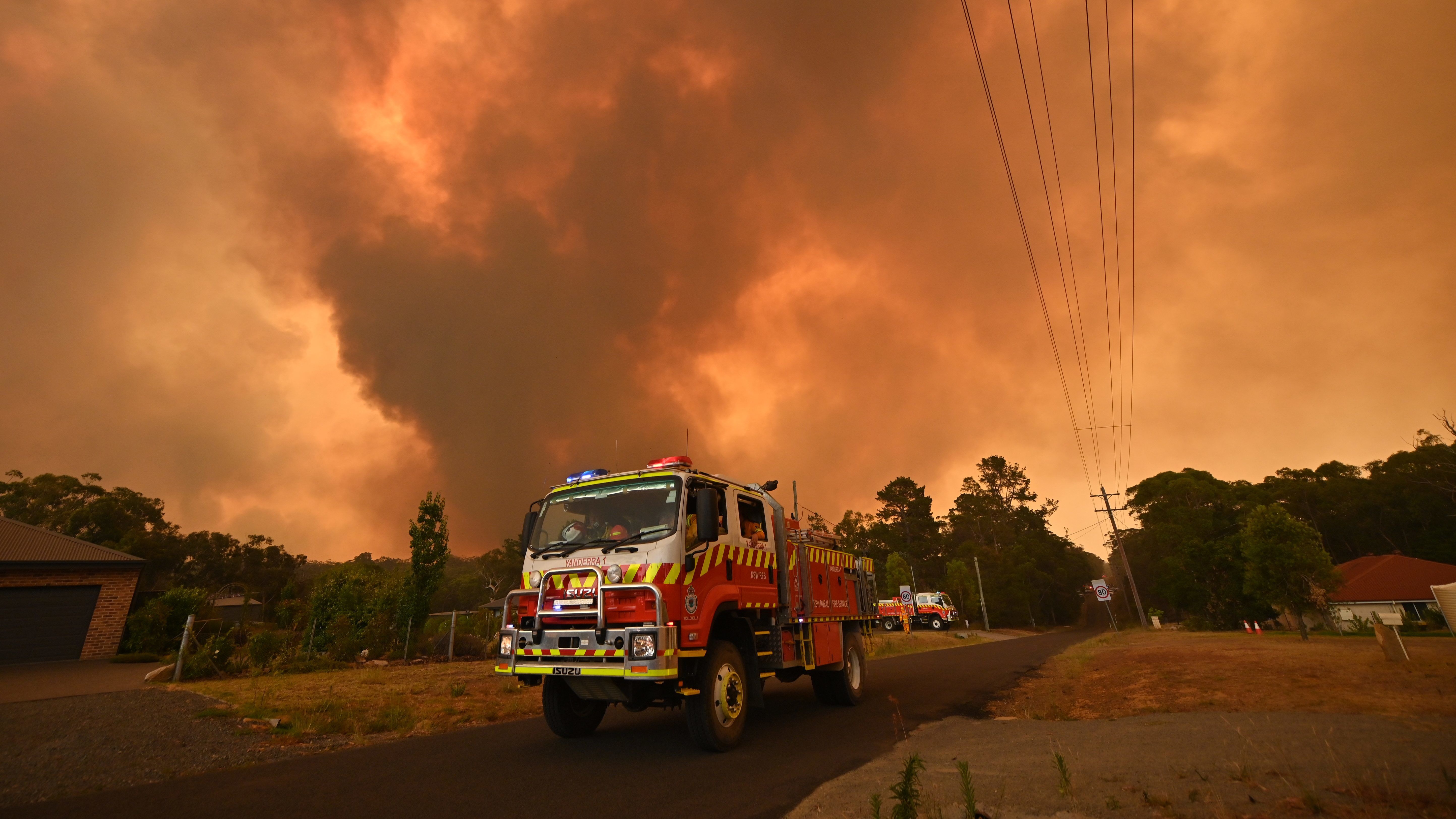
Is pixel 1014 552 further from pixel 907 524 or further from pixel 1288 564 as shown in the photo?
pixel 1288 564

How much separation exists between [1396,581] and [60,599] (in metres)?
70.4

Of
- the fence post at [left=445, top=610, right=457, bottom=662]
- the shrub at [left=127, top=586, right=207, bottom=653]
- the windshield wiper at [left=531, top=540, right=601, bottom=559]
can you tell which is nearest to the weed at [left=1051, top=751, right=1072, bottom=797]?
the windshield wiper at [left=531, top=540, right=601, bottom=559]

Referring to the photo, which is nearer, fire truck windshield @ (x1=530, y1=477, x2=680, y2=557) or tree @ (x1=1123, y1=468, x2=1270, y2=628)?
fire truck windshield @ (x1=530, y1=477, x2=680, y2=557)

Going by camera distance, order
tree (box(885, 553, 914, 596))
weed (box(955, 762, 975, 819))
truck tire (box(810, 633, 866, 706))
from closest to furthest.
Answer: weed (box(955, 762, 975, 819)) → truck tire (box(810, 633, 866, 706)) → tree (box(885, 553, 914, 596))

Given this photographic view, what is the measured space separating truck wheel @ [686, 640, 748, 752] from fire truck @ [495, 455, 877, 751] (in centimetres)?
1

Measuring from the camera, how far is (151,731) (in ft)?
25.4

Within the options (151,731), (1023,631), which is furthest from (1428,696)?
(1023,631)

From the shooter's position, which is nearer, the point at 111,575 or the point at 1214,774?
the point at 1214,774

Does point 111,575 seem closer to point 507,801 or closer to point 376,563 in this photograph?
point 507,801

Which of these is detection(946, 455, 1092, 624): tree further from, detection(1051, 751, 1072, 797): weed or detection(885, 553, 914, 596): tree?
detection(1051, 751, 1072, 797): weed

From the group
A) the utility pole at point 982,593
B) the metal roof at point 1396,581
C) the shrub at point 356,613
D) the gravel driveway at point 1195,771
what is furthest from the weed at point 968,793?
the utility pole at point 982,593

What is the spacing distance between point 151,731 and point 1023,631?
70.6m

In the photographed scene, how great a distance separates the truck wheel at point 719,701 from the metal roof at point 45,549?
24.6 m

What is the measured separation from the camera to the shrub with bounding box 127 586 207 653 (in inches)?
835
